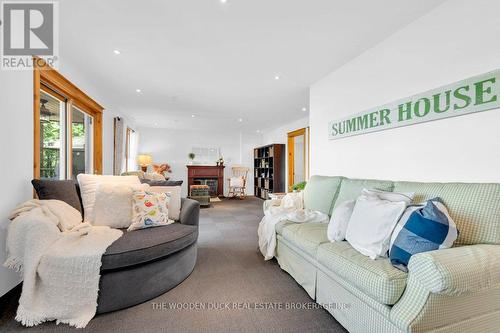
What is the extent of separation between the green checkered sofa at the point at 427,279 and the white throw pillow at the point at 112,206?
178 cm

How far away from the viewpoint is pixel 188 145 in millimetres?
7910

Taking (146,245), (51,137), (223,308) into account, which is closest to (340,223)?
(223,308)

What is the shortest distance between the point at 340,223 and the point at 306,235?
322 mm

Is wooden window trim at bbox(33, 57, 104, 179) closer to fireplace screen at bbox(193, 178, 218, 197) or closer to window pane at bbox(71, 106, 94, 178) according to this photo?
window pane at bbox(71, 106, 94, 178)

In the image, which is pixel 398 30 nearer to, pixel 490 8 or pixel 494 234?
pixel 490 8

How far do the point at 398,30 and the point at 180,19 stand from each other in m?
2.09

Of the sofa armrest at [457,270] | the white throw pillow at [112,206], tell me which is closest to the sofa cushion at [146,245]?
the white throw pillow at [112,206]

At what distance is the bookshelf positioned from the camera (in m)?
6.82

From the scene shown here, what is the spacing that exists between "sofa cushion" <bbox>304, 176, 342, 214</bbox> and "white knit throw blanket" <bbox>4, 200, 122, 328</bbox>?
2.18 metres

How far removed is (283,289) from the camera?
1972mm

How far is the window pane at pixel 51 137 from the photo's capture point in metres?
2.56

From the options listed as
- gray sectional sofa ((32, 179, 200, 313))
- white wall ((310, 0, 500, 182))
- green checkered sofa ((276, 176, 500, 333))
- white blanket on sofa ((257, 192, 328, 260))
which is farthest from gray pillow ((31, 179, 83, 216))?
white wall ((310, 0, 500, 182))

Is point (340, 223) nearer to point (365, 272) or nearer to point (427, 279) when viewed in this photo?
point (365, 272)

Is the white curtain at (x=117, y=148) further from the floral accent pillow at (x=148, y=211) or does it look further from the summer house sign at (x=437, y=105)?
the summer house sign at (x=437, y=105)
